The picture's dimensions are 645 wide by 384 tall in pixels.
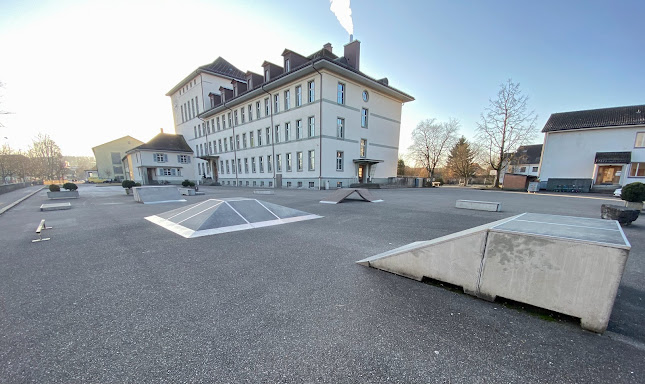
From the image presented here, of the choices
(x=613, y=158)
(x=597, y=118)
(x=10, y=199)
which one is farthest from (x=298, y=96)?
(x=597, y=118)

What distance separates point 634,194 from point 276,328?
14079 millimetres

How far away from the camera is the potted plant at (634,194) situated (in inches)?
324

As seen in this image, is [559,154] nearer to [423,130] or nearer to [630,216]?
[423,130]

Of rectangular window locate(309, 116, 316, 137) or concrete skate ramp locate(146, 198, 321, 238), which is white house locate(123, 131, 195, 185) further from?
concrete skate ramp locate(146, 198, 321, 238)

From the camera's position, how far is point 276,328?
2.20m

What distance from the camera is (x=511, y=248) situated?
2.45m

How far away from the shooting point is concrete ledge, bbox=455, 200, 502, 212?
963 centimetres

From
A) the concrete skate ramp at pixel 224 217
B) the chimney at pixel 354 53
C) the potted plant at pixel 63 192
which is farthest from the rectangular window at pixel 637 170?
the potted plant at pixel 63 192

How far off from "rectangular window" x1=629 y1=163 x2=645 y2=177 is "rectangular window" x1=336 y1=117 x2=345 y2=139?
29392 mm

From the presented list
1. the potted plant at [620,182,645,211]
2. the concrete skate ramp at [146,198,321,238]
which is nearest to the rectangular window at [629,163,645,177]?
the potted plant at [620,182,645,211]

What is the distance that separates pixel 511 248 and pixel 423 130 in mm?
40980

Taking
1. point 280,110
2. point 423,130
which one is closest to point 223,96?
point 280,110

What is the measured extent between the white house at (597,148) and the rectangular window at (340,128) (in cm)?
2371

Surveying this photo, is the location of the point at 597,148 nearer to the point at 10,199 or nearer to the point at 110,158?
the point at 10,199
